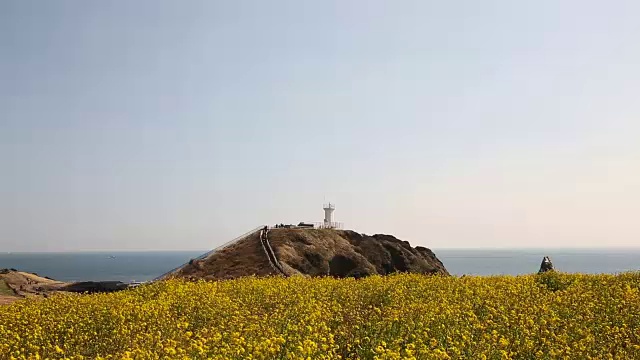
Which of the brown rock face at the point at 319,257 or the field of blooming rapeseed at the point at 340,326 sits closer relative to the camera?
the field of blooming rapeseed at the point at 340,326

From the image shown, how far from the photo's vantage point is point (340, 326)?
1238cm

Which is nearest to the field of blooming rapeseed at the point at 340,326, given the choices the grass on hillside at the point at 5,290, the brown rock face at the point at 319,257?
the brown rock face at the point at 319,257

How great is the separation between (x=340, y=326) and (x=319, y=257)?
33.8m

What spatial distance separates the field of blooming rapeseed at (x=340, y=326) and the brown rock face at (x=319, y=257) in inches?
756

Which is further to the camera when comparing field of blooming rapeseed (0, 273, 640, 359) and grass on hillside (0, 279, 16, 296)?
grass on hillside (0, 279, 16, 296)

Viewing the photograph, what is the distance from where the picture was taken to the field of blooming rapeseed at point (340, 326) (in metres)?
9.44

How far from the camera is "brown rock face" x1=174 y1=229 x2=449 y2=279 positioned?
40094mm

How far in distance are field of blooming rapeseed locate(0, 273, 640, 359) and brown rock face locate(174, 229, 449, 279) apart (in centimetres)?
1921

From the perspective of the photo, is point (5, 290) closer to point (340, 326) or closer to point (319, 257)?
point (319, 257)

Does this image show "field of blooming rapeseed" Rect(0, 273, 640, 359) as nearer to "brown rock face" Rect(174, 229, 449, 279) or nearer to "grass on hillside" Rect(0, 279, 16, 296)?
"brown rock face" Rect(174, 229, 449, 279)

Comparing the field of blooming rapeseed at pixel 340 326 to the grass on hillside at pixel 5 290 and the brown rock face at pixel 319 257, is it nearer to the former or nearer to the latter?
the brown rock face at pixel 319 257

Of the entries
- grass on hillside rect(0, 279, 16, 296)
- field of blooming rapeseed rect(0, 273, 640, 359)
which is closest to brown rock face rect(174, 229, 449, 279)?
grass on hillside rect(0, 279, 16, 296)

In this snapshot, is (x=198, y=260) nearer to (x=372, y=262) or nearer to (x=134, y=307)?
(x=372, y=262)

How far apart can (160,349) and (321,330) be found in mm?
3362
